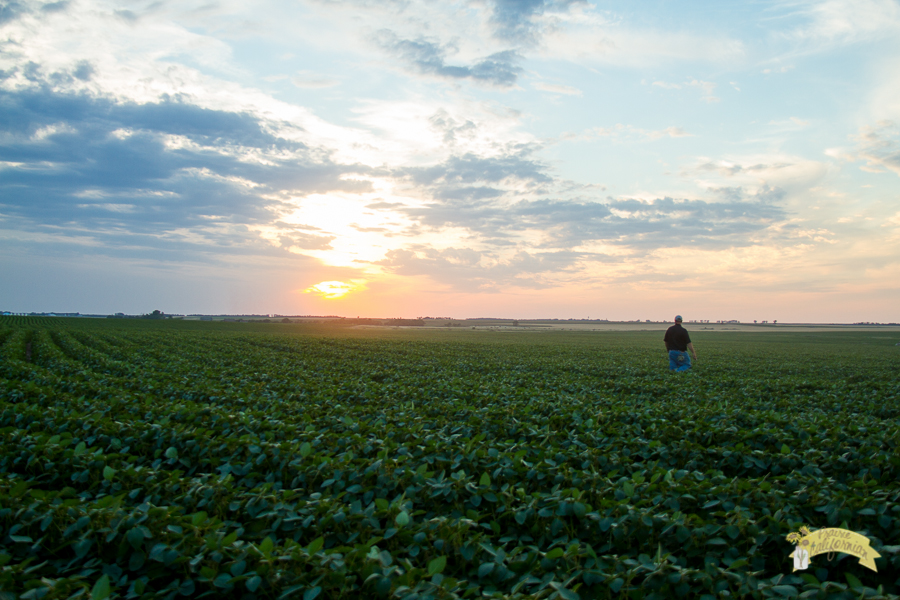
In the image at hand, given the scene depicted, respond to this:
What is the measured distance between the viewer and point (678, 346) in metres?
19.3

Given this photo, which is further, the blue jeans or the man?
the blue jeans

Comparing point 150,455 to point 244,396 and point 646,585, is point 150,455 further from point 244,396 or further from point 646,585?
point 646,585

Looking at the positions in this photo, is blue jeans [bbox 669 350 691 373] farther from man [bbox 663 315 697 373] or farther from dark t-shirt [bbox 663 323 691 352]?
dark t-shirt [bbox 663 323 691 352]

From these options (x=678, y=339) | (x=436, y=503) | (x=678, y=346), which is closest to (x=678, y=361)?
(x=678, y=346)

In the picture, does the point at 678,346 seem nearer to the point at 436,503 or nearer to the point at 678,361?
the point at 678,361

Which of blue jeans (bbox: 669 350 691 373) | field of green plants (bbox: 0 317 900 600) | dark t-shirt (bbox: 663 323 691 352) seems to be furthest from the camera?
blue jeans (bbox: 669 350 691 373)

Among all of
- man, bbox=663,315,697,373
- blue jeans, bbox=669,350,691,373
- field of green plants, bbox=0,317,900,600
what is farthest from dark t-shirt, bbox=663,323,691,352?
field of green plants, bbox=0,317,900,600

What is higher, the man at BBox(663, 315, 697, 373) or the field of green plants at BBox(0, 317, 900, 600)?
the man at BBox(663, 315, 697, 373)

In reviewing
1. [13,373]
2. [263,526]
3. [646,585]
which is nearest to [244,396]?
[263,526]

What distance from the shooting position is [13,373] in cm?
1611

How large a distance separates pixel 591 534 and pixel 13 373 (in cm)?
2020

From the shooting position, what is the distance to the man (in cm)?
1906

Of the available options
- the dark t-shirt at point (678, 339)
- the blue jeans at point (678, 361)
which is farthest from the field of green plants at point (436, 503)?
the blue jeans at point (678, 361)

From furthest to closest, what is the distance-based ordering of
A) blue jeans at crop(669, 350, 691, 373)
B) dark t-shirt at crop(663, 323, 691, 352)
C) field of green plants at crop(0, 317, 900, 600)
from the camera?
blue jeans at crop(669, 350, 691, 373) → dark t-shirt at crop(663, 323, 691, 352) → field of green plants at crop(0, 317, 900, 600)
